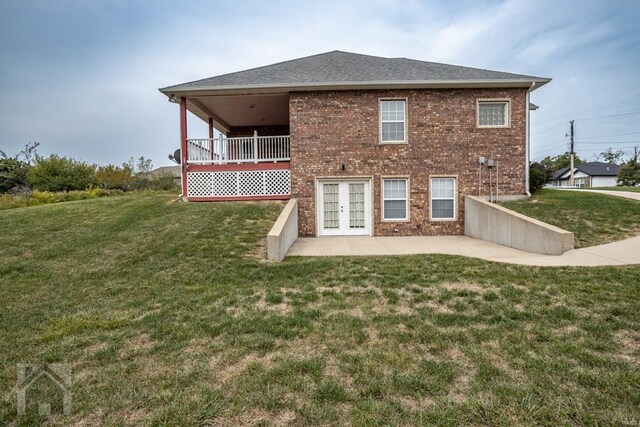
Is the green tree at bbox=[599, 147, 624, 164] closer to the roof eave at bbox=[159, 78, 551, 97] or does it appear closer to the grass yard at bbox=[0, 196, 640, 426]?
the roof eave at bbox=[159, 78, 551, 97]

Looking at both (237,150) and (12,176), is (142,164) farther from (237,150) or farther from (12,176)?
(237,150)

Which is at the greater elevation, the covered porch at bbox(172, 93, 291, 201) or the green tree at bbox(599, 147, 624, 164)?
the green tree at bbox(599, 147, 624, 164)

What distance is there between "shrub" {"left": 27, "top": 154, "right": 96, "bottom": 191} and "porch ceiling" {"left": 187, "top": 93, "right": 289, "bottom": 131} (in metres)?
16.3

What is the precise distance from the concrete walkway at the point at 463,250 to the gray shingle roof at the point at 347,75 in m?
5.65

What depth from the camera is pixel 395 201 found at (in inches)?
475

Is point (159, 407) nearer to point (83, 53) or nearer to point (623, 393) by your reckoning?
point (623, 393)

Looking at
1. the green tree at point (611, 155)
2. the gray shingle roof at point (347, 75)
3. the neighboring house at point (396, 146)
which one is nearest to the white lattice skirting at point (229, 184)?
the neighboring house at point (396, 146)

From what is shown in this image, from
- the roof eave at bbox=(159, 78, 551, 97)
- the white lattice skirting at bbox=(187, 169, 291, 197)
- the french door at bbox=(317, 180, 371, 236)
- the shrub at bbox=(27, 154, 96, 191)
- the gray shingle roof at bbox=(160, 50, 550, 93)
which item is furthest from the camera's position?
the shrub at bbox=(27, 154, 96, 191)

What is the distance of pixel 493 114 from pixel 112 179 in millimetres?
28054

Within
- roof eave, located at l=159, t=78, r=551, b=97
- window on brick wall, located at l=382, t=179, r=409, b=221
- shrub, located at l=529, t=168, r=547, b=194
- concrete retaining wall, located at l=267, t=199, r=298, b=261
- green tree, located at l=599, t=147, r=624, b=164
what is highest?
green tree, located at l=599, t=147, r=624, b=164

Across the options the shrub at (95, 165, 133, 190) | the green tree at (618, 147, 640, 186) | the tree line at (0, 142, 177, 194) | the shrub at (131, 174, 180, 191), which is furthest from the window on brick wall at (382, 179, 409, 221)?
the green tree at (618, 147, 640, 186)

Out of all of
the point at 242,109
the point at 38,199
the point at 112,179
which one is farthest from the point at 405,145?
the point at 112,179

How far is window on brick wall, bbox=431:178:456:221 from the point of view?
12.1 metres

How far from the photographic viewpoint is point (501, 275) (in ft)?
19.2
